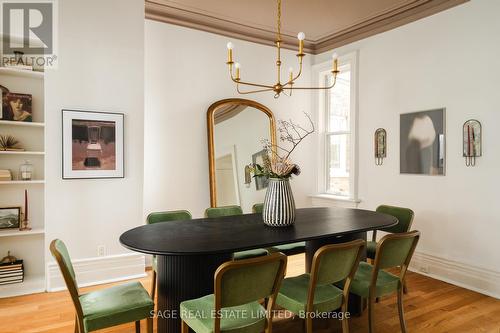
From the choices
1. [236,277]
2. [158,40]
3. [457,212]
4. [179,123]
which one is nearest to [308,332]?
[236,277]

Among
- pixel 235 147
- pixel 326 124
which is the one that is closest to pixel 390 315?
pixel 235 147

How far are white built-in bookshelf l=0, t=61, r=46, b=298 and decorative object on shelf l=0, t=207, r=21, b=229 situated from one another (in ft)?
0.23

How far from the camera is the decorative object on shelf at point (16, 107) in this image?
3389 mm

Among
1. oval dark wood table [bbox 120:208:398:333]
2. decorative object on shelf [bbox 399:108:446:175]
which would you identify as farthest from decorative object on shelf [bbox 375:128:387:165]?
oval dark wood table [bbox 120:208:398:333]

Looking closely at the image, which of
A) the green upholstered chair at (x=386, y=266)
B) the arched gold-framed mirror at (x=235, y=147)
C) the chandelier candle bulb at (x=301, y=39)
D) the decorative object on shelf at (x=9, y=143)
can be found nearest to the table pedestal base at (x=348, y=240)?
the green upholstered chair at (x=386, y=266)

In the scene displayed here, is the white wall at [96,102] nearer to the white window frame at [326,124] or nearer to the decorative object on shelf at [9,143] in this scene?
the decorative object on shelf at [9,143]

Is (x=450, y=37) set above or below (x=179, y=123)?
above

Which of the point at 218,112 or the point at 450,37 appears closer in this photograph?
the point at 450,37

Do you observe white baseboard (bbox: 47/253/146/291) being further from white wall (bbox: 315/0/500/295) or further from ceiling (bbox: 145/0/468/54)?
white wall (bbox: 315/0/500/295)

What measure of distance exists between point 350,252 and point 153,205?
281 centimetres

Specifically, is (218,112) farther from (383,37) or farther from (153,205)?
(383,37)

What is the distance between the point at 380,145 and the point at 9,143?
4.35 meters

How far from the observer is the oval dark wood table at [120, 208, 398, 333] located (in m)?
2.08

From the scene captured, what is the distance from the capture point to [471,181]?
11.8 ft
